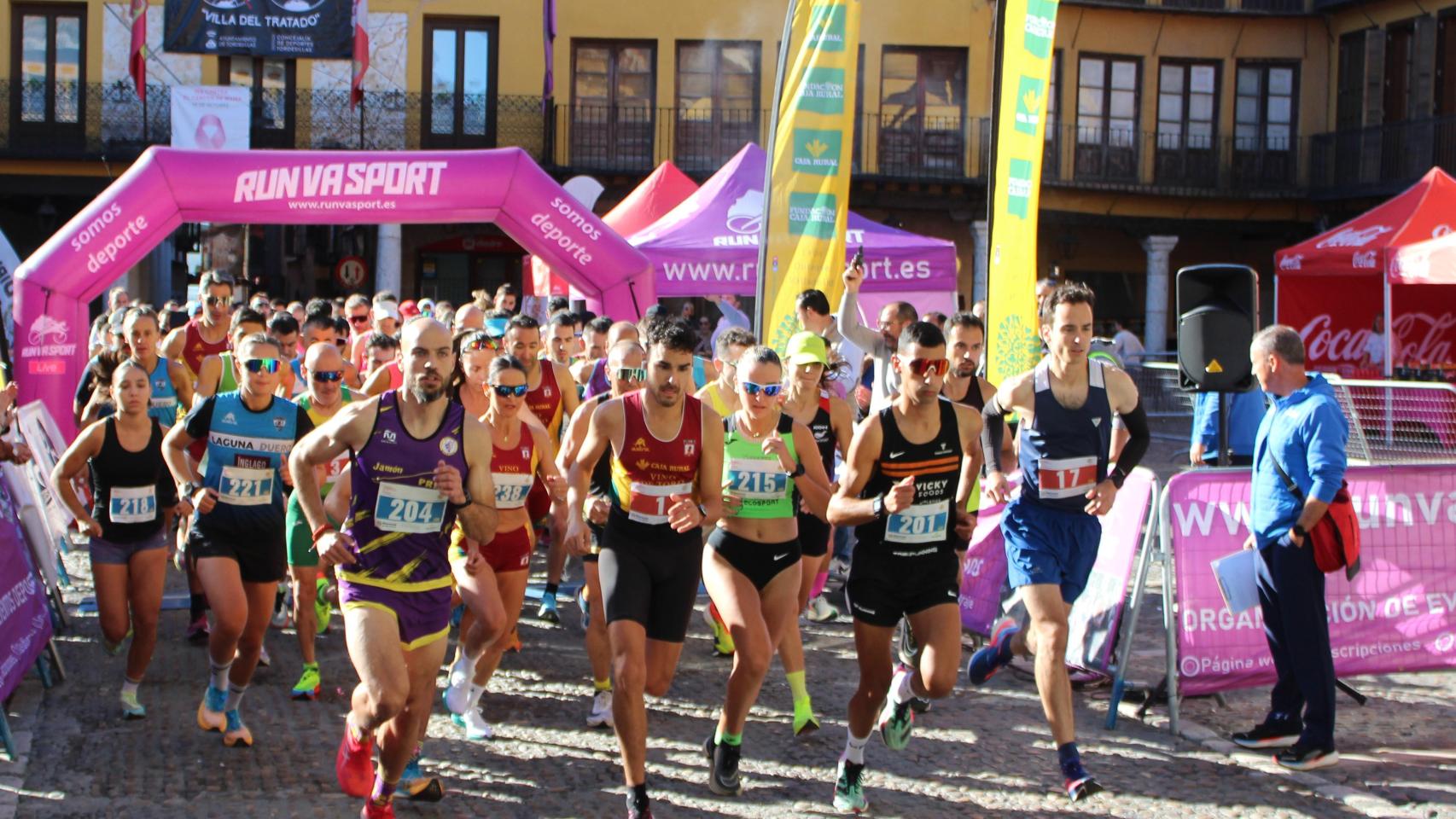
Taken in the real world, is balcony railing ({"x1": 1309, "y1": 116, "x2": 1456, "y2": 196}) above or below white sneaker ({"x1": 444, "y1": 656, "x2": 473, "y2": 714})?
above

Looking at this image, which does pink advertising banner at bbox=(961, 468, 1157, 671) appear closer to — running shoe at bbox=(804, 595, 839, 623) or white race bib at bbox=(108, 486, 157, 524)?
running shoe at bbox=(804, 595, 839, 623)

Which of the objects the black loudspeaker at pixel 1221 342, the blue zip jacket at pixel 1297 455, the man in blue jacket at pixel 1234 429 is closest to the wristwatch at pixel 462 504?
the blue zip jacket at pixel 1297 455

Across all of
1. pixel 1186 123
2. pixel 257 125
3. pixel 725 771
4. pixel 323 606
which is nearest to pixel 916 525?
pixel 725 771

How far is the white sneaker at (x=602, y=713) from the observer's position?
7.17 meters

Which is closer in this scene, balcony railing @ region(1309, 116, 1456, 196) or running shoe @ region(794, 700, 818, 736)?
running shoe @ region(794, 700, 818, 736)

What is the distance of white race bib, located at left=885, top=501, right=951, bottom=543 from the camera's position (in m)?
6.00

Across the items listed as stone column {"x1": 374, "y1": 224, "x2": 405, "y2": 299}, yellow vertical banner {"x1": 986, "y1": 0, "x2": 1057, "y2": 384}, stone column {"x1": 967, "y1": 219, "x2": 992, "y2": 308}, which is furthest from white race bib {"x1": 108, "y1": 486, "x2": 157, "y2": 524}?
stone column {"x1": 967, "y1": 219, "x2": 992, "y2": 308}

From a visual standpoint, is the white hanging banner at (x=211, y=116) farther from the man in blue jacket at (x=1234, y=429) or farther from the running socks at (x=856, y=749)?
the running socks at (x=856, y=749)

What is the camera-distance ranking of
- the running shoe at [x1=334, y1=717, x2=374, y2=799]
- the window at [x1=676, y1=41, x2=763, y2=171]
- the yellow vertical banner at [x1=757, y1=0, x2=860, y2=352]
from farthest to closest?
the window at [x1=676, y1=41, x2=763, y2=171] → the yellow vertical banner at [x1=757, y1=0, x2=860, y2=352] → the running shoe at [x1=334, y1=717, x2=374, y2=799]

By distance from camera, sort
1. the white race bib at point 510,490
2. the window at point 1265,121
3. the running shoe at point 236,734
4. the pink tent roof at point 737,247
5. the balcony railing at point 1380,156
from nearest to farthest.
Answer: the running shoe at point 236,734, the white race bib at point 510,490, the pink tent roof at point 737,247, the balcony railing at point 1380,156, the window at point 1265,121

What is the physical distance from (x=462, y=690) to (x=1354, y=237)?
56.3 feet

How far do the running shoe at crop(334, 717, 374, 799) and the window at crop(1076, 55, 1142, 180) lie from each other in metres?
27.0

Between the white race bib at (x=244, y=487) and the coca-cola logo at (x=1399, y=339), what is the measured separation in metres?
19.2

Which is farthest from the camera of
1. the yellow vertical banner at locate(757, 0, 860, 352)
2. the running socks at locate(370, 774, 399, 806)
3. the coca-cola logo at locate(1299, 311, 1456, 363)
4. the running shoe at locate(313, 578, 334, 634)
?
the coca-cola logo at locate(1299, 311, 1456, 363)
